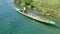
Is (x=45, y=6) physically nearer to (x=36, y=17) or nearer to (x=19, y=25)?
(x=36, y=17)

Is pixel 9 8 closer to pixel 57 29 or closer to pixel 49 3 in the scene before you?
pixel 49 3

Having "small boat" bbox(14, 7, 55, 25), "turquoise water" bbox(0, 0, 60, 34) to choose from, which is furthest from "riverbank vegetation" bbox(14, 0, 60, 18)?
"turquoise water" bbox(0, 0, 60, 34)

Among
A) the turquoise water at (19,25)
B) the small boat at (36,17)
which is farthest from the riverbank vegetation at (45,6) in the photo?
the turquoise water at (19,25)

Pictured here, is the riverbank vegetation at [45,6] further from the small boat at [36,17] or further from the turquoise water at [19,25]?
the turquoise water at [19,25]

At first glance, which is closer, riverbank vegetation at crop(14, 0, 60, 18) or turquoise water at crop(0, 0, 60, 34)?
turquoise water at crop(0, 0, 60, 34)

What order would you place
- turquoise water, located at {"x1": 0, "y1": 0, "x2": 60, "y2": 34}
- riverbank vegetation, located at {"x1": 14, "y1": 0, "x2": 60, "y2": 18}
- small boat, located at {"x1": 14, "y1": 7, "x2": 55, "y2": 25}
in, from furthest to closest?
riverbank vegetation, located at {"x1": 14, "y1": 0, "x2": 60, "y2": 18}
small boat, located at {"x1": 14, "y1": 7, "x2": 55, "y2": 25}
turquoise water, located at {"x1": 0, "y1": 0, "x2": 60, "y2": 34}

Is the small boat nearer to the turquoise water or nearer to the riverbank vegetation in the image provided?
the turquoise water
